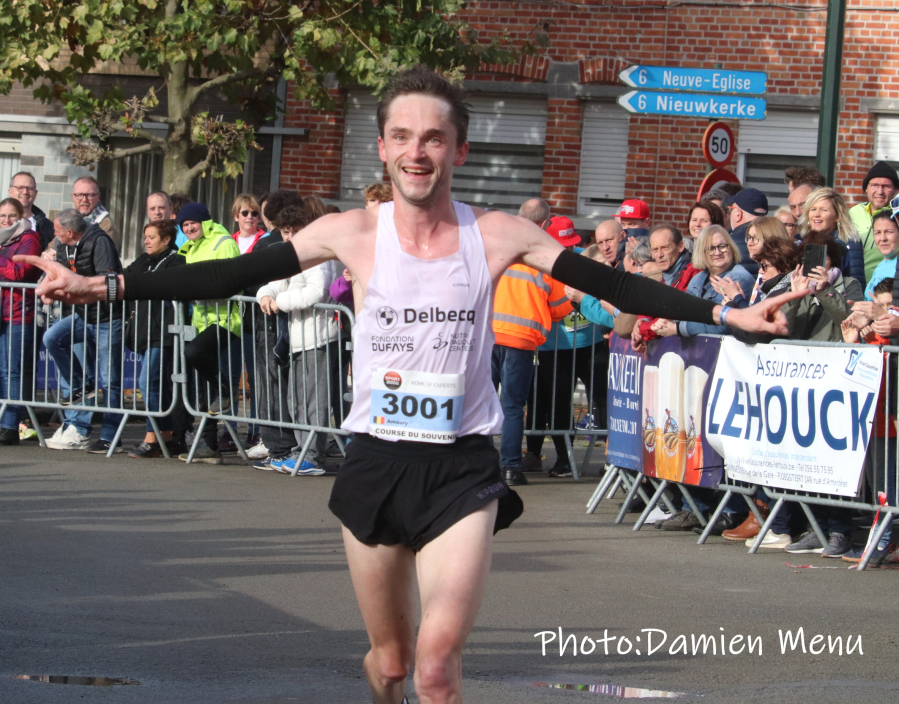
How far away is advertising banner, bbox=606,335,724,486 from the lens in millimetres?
8391

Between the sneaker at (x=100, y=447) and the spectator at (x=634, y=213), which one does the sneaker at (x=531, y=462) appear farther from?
the sneaker at (x=100, y=447)

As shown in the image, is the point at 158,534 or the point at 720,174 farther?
the point at 720,174

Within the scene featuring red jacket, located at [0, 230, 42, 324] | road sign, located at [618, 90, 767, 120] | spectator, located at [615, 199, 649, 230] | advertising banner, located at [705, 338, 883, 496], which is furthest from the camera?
road sign, located at [618, 90, 767, 120]

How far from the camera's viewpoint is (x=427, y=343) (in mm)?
4051

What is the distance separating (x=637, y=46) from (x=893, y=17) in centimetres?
331

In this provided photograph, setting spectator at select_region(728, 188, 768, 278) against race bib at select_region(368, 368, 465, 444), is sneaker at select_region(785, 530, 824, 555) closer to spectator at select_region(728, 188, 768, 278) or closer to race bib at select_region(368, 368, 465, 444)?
spectator at select_region(728, 188, 768, 278)

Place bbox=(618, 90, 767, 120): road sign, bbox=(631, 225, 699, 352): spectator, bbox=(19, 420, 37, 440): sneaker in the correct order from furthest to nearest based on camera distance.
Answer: bbox=(618, 90, 767, 120): road sign < bbox=(19, 420, 37, 440): sneaker < bbox=(631, 225, 699, 352): spectator

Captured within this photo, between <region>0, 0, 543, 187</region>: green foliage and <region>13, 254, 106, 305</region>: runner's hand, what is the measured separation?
10929 millimetres

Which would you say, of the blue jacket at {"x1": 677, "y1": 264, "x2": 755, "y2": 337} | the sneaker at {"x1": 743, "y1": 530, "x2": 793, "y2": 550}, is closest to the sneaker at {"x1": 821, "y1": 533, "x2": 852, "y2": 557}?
the sneaker at {"x1": 743, "y1": 530, "x2": 793, "y2": 550}

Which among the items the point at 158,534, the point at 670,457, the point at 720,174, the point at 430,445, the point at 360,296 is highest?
the point at 720,174

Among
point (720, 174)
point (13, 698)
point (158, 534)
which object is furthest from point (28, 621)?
point (720, 174)

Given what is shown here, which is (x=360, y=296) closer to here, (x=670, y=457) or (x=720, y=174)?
(x=670, y=457)

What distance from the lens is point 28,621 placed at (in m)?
5.89

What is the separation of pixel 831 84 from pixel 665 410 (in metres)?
4.12
